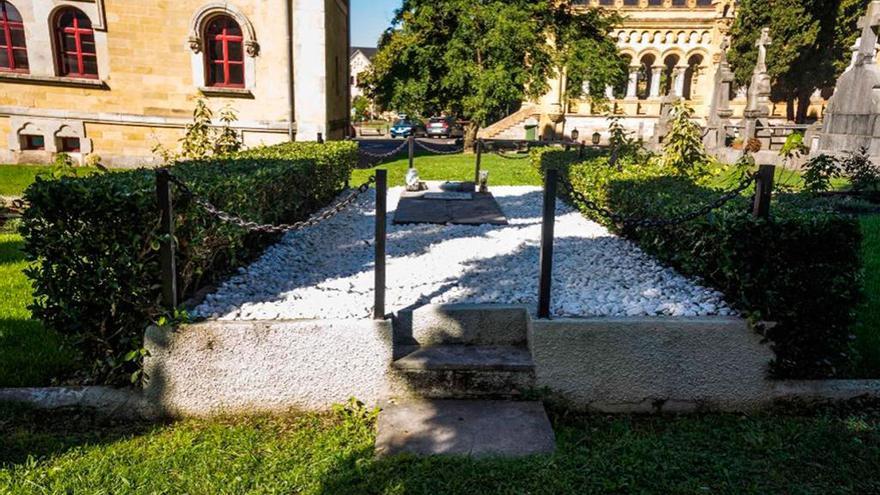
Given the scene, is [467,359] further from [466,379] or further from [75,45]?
[75,45]

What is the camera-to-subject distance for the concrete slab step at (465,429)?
320 cm

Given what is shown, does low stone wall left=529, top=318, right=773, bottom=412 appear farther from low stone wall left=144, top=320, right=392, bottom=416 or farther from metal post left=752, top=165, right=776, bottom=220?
low stone wall left=144, top=320, right=392, bottom=416

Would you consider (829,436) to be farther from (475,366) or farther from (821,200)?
(821,200)

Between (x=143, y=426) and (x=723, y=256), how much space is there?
4.07 metres

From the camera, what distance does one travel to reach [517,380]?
3.78 meters

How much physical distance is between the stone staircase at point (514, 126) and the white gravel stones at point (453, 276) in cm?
2956

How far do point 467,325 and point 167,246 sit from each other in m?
2.15

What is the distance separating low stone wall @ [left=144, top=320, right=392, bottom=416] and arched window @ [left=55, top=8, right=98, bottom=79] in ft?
51.4

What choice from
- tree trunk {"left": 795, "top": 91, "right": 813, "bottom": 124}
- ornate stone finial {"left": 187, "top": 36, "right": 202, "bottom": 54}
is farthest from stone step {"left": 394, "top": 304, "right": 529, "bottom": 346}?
tree trunk {"left": 795, "top": 91, "right": 813, "bottom": 124}

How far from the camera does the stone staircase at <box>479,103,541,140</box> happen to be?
121ft

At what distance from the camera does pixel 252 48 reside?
15.5 meters

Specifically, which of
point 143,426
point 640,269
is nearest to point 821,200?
point 640,269

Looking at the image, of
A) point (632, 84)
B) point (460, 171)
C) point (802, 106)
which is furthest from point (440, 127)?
point (802, 106)

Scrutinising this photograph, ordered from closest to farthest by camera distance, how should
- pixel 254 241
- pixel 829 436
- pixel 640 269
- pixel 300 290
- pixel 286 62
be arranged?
pixel 829 436 < pixel 300 290 < pixel 640 269 < pixel 254 241 < pixel 286 62
